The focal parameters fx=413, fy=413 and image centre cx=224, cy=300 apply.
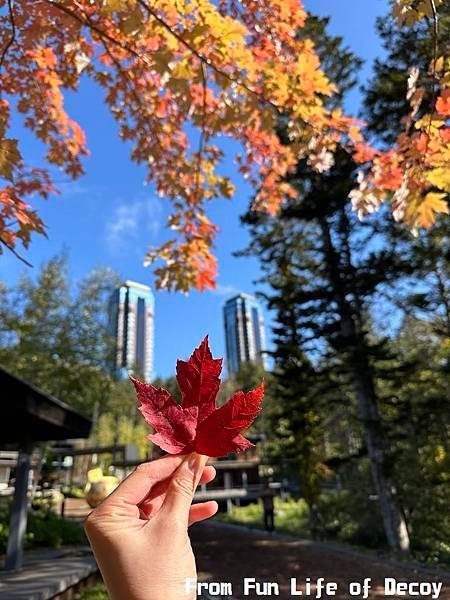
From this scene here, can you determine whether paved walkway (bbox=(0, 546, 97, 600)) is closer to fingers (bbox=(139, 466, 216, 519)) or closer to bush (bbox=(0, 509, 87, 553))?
bush (bbox=(0, 509, 87, 553))

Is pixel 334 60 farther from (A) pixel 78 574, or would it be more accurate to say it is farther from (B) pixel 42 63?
(A) pixel 78 574

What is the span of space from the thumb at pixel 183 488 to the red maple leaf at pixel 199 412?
3cm

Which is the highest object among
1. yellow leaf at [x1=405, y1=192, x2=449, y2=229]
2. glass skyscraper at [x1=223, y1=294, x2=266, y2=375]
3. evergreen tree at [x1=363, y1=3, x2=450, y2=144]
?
glass skyscraper at [x1=223, y1=294, x2=266, y2=375]

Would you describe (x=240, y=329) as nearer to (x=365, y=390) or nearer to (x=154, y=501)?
(x=365, y=390)

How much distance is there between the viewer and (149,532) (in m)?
0.73

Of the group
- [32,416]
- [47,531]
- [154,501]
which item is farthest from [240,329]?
[154,501]

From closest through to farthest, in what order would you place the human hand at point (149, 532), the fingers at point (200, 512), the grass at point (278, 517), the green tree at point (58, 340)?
the human hand at point (149, 532) < the fingers at point (200, 512) < the grass at point (278, 517) < the green tree at point (58, 340)

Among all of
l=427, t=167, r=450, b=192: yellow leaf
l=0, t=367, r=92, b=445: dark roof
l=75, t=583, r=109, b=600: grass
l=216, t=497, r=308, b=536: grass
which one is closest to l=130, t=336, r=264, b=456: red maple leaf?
l=427, t=167, r=450, b=192: yellow leaf

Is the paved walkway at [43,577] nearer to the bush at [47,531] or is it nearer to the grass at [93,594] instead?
the grass at [93,594]

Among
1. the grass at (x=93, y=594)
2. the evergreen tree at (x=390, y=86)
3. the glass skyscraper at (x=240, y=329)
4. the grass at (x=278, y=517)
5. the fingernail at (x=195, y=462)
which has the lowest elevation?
the grass at (x=278, y=517)

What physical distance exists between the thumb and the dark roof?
193 inches

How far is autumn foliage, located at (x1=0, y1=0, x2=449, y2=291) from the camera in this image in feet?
8.05

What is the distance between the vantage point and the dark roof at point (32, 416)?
16.8ft

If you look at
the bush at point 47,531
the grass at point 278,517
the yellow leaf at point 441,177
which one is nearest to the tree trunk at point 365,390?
the grass at point 278,517
